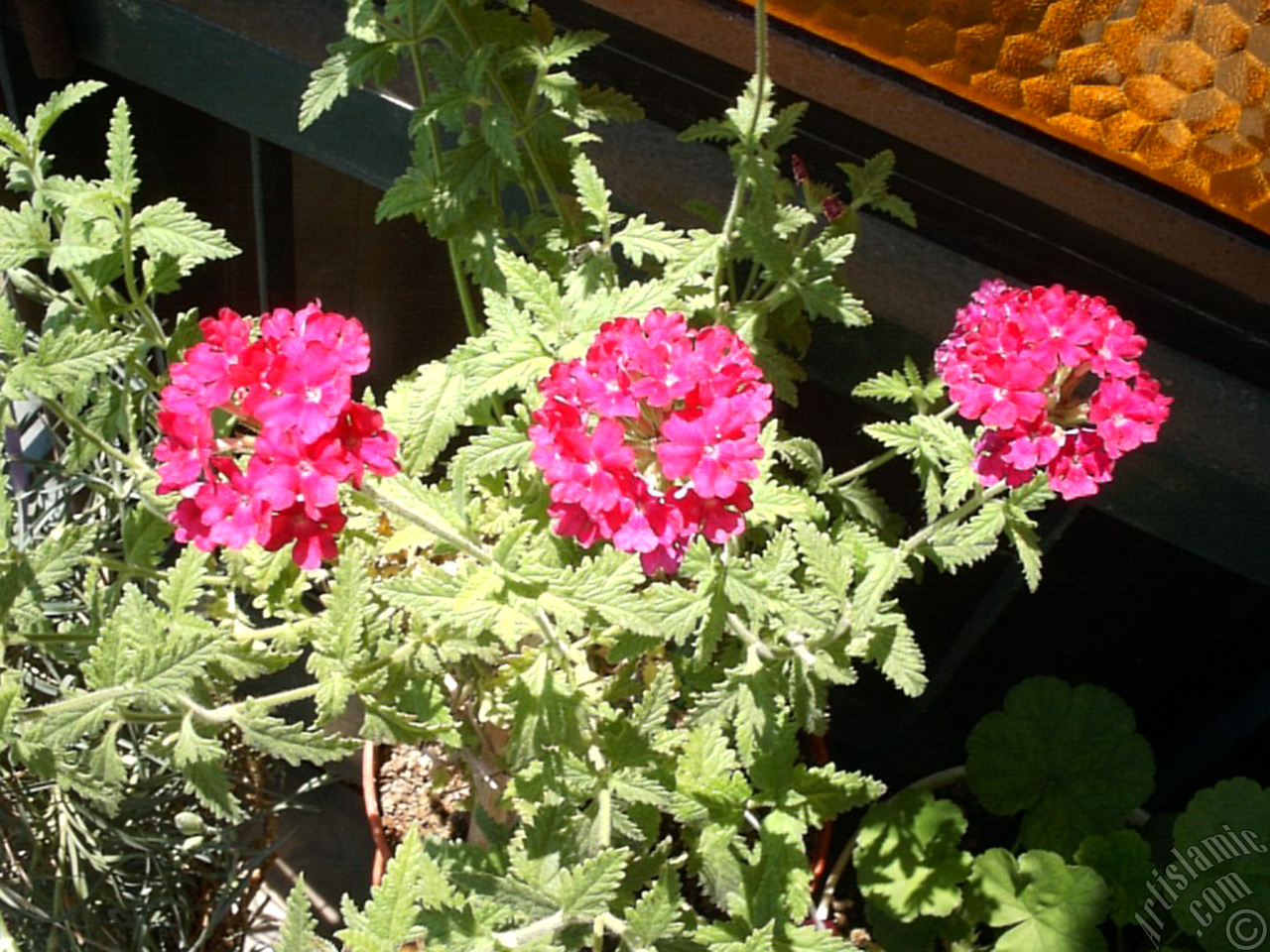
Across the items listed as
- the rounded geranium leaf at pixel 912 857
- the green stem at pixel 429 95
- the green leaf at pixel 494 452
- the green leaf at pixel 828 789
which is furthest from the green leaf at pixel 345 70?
the rounded geranium leaf at pixel 912 857

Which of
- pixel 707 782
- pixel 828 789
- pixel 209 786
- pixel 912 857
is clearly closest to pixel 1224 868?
pixel 912 857

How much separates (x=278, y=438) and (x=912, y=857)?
868 millimetres

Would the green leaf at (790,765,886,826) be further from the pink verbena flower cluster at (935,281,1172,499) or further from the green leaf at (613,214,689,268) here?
the green leaf at (613,214,689,268)

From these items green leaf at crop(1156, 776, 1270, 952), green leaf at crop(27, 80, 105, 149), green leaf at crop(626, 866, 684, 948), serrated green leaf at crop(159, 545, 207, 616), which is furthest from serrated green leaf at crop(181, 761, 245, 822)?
green leaf at crop(1156, 776, 1270, 952)

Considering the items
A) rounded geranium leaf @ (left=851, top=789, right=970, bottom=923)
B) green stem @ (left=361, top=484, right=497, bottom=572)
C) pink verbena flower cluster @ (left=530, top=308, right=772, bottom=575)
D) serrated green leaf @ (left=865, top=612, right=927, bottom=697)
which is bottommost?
rounded geranium leaf @ (left=851, top=789, right=970, bottom=923)

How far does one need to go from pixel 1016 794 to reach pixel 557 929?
632mm

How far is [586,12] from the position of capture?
146cm

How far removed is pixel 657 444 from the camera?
3.05 ft

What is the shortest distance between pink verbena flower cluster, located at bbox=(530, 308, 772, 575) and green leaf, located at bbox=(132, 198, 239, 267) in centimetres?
36

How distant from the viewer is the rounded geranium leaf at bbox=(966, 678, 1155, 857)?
54.5 inches

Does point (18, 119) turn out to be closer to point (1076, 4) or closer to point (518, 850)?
point (518, 850)

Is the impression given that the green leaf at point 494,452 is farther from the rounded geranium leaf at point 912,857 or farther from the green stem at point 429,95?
the rounded geranium leaf at point 912,857

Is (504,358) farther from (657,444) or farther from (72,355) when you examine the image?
(72,355)

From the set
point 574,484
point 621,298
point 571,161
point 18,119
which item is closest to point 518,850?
point 574,484
